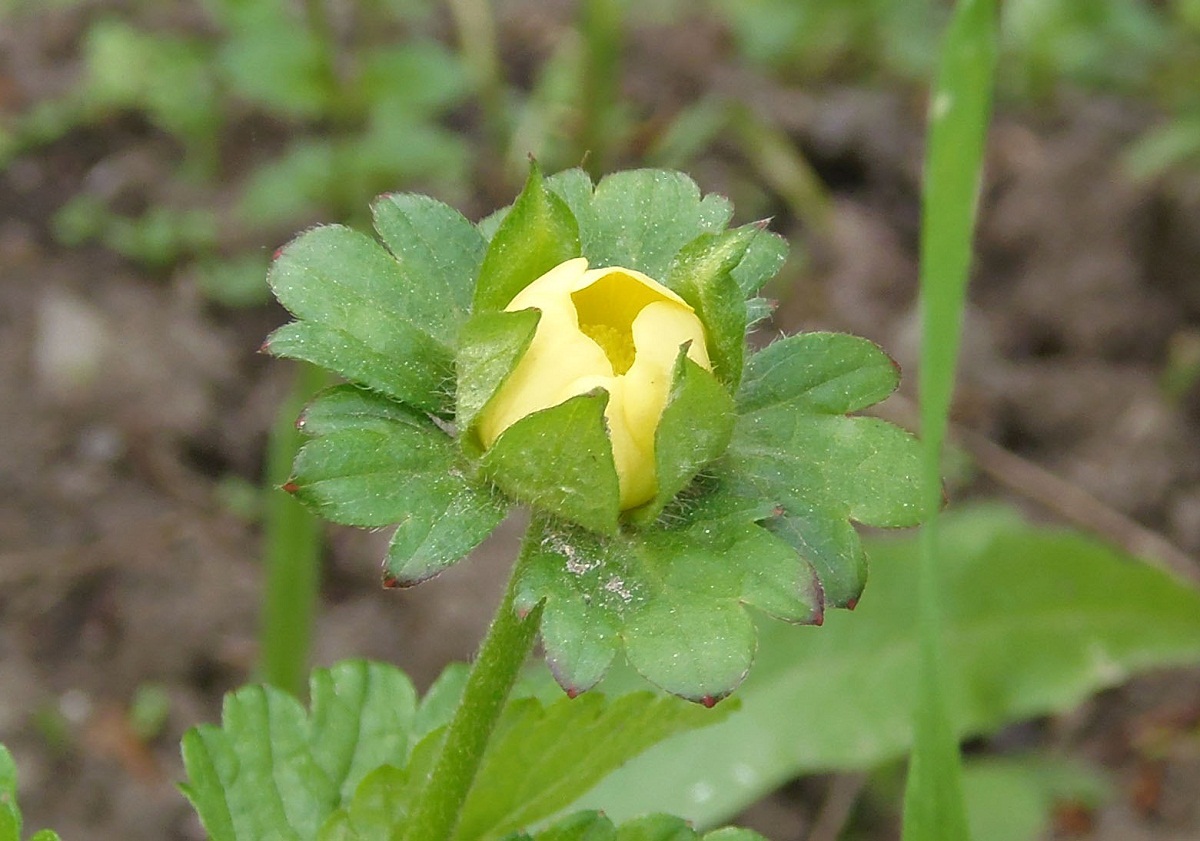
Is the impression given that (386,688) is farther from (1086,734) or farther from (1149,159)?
(1149,159)

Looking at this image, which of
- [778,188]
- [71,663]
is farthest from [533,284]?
[778,188]

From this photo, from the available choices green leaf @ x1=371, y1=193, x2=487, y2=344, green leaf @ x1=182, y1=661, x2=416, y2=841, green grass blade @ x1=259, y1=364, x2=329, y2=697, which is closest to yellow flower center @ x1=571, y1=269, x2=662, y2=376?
green leaf @ x1=371, y1=193, x2=487, y2=344

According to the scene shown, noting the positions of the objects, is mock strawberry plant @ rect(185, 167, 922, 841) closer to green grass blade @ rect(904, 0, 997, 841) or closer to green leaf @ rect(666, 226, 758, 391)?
green leaf @ rect(666, 226, 758, 391)

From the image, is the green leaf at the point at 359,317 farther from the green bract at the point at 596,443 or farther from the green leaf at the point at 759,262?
the green leaf at the point at 759,262

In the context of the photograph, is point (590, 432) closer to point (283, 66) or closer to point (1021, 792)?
point (1021, 792)

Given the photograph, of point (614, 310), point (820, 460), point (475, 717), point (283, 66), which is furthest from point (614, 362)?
point (283, 66)

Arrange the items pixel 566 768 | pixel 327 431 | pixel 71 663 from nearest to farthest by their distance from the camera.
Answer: pixel 327 431, pixel 566 768, pixel 71 663

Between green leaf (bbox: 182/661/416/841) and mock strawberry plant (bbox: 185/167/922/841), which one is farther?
green leaf (bbox: 182/661/416/841)
